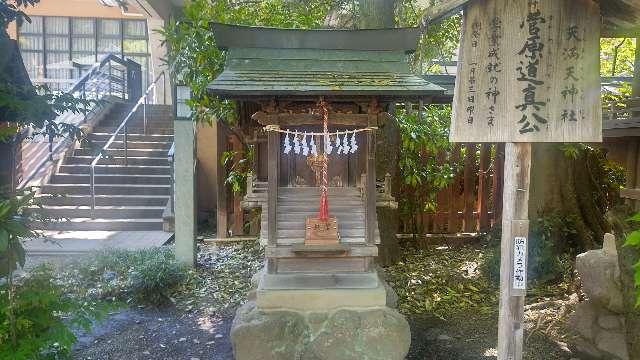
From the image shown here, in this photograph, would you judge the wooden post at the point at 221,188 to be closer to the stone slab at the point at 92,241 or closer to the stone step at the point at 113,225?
the stone slab at the point at 92,241

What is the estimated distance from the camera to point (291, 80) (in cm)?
491

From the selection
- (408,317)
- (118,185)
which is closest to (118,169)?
(118,185)

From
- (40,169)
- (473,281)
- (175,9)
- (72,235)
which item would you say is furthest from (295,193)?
(175,9)

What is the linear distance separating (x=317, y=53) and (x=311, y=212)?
1933mm

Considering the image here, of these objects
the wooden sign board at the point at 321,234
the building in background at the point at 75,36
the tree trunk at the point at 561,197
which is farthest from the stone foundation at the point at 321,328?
the building in background at the point at 75,36

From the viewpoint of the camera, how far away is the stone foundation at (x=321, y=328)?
15.5 feet

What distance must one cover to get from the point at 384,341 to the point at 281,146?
2.58 metres

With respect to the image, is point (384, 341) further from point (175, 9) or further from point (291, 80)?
point (175, 9)

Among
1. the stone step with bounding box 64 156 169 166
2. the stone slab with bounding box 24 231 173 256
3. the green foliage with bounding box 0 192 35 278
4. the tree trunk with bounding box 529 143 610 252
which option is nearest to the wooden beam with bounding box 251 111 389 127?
the green foliage with bounding box 0 192 35 278

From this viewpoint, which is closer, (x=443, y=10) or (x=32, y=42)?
(x=443, y=10)

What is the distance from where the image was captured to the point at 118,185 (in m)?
11.0

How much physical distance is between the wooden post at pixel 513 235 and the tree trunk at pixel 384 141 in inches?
165

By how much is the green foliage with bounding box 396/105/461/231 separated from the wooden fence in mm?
313

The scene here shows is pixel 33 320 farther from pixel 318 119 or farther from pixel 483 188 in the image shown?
pixel 483 188
